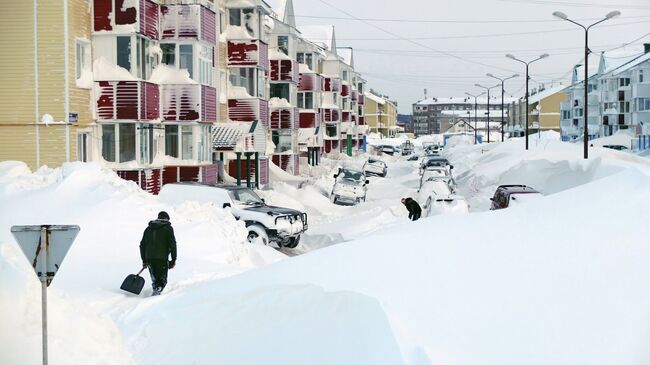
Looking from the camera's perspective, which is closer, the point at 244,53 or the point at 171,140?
the point at 171,140

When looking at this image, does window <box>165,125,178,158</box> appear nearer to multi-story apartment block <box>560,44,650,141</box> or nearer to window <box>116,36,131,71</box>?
window <box>116,36,131,71</box>

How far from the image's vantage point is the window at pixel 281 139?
52781 millimetres

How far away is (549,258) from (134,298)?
22.4 ft

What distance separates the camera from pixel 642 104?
3285 inches

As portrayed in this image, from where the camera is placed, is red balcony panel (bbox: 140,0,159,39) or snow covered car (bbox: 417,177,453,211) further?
snow covered car (bbox: 417,177,453,211)

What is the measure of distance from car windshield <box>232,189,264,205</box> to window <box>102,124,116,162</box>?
664 centimetres

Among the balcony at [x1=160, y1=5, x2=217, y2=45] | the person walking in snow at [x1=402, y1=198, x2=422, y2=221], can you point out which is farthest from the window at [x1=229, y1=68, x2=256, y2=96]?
the person walking in snow at [x1=402, y1=198, x2=422, y2=221]

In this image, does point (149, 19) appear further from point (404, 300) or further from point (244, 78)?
point (404, 300)

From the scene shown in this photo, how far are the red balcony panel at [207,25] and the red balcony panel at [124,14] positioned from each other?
166 inches

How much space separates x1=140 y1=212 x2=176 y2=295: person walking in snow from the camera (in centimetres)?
1463

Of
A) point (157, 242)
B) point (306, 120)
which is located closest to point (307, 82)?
point (306, 120)

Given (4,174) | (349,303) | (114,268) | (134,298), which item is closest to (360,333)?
(349,303)

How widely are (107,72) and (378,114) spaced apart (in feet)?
474

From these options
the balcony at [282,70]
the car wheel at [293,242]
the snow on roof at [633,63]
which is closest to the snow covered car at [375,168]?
the balcony at [282,70]
